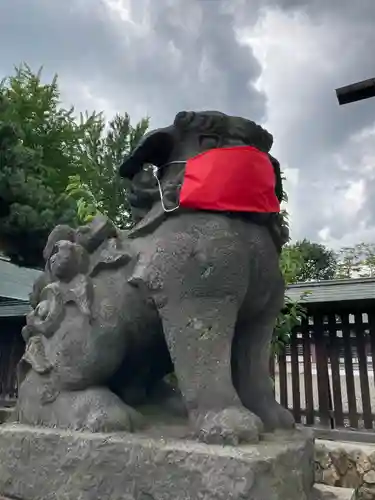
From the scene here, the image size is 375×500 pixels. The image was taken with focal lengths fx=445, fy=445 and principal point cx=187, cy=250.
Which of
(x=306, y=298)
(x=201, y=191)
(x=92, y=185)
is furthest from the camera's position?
(x=92, y=185)

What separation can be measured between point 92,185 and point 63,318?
7095mm

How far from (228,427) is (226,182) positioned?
2.13 feet

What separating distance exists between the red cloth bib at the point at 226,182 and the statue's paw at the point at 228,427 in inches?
21.4

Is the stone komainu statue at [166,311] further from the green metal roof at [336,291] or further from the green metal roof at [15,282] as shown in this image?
the green metal roof at [15,282]

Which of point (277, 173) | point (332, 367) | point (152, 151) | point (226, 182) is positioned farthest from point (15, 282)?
point (226, 182)

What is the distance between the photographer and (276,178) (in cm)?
150

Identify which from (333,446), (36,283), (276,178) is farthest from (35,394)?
(333,446)

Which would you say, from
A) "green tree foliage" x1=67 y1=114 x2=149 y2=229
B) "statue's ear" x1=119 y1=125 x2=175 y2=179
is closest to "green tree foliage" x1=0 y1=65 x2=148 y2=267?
"green tree foliage" x1=67 y1=114 x2=149 y2=229

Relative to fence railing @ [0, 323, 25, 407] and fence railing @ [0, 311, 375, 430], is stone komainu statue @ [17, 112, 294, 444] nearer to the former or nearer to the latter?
fence railing @ [0, 311, 375, 430]

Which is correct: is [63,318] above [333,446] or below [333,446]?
above

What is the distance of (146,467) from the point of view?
1.10 m

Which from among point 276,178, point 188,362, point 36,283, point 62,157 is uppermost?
point 62,157

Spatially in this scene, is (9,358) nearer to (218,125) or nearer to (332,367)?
(332,367)

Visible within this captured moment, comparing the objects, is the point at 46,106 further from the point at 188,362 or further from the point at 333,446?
the point at 188,362
